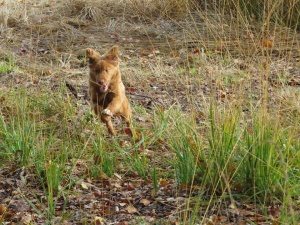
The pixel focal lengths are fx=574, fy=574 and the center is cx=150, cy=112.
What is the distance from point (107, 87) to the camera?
19.7ft

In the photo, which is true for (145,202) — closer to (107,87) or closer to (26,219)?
(26,219)

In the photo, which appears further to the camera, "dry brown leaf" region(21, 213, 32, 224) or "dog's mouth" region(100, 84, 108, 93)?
"dog's mouth" region(100, 84, 108, 93)

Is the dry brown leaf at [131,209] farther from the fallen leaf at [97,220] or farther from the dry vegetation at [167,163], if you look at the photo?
the fallen leaf at [97,220]

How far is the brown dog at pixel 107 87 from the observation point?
19.8ft

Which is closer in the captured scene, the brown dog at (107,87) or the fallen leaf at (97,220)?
the fallen leaf at (97,220)

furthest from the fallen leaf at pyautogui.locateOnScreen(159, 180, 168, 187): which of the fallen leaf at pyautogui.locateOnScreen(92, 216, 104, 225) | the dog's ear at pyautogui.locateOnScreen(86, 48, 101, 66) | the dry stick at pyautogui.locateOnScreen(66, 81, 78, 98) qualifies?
the dry stick at pyautogui.locateOnScreen(66, 81, 78, 98)

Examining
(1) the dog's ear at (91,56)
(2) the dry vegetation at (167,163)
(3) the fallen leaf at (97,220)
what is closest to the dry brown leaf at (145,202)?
(2) the dry vegetation at (167,163)

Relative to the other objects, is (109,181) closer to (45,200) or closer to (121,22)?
(45,200)

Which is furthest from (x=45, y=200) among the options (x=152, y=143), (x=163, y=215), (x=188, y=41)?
(x=188, y=41)

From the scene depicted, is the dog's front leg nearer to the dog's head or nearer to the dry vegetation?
the dry vegetation

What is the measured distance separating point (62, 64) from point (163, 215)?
598 cm

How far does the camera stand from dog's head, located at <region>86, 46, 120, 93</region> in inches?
237

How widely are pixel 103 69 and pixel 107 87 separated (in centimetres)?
20

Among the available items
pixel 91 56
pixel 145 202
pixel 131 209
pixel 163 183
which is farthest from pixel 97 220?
pixel 91 56
